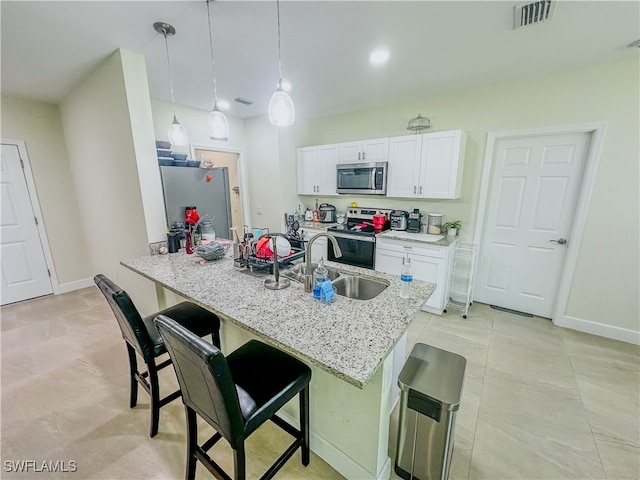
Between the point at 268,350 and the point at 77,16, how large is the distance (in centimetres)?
249

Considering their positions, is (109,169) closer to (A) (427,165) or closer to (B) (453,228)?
(A) (427,165)

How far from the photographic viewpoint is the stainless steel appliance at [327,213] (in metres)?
4.07

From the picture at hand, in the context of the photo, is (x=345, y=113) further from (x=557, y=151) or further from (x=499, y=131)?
(x=557, y=151)

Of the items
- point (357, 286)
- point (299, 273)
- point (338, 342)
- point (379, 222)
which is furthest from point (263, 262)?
point (379, 222)

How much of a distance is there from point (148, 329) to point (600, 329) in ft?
13.6

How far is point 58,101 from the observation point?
133 inches

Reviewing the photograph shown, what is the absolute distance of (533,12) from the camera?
5.34 feet

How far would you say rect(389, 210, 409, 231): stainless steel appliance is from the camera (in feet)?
11.4

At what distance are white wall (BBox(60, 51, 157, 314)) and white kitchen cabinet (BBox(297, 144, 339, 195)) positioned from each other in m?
2.27

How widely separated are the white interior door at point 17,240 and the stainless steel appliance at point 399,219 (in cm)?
493

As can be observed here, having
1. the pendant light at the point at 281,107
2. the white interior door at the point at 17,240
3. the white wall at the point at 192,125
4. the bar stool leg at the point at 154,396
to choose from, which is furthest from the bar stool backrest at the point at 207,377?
the white interior door at the point at 17,240

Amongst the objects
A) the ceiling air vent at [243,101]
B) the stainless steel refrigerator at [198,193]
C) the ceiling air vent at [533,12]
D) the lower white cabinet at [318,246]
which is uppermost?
the ceiling air vent at [243,101]

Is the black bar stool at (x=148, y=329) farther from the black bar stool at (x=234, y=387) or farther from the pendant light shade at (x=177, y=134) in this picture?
the pendant light shade at (x=177, y=134)

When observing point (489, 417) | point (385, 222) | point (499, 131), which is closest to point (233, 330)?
point (489, 417)
